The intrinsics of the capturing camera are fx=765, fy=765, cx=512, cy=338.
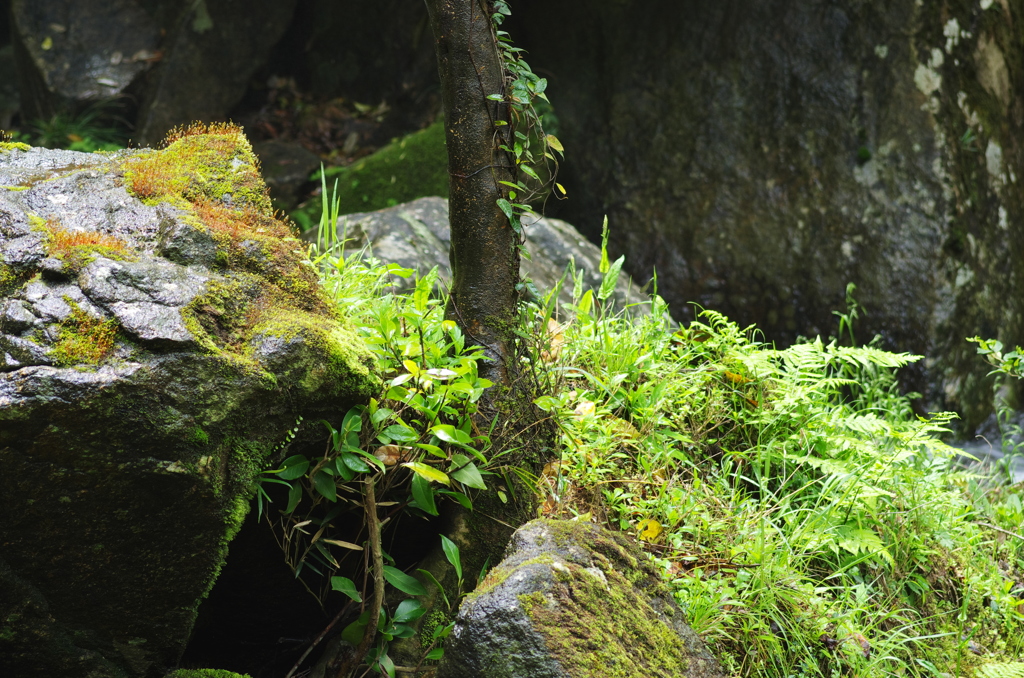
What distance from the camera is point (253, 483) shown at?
1792mm

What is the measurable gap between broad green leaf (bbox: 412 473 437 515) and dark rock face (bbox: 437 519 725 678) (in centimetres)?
24

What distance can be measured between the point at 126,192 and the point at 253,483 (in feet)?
2.98

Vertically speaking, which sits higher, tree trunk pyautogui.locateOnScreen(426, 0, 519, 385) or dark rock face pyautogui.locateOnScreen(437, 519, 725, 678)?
tree trunk pyautogui.locateOnScreen(426, 0, 519, 385)

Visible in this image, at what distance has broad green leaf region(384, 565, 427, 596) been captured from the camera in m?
2.05

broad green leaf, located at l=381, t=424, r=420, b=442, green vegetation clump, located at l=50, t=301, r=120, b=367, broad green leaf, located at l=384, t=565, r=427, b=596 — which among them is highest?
green vegetation clump, located at l=50, t=301, r=120, b=367

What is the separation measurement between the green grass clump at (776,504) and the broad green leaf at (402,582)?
63cm

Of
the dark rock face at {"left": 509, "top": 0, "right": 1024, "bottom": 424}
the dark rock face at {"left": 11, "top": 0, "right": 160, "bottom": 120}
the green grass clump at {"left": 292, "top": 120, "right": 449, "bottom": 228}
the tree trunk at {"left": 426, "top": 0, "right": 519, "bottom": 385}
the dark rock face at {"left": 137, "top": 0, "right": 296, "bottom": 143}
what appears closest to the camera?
the tree trunk at {"left": 426, "top": 0, "right": 519, "bottom": 385}

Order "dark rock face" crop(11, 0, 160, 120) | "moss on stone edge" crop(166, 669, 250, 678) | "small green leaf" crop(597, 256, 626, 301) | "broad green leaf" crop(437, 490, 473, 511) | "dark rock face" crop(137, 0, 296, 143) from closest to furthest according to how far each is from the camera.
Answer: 1. "moss on stone edge" crop(166, 669, 250, 678)
2. "broad green leaf" crop(437, 490, 473, 511)
3. "small green leaf" crop(597, 256, 626, 301)
4. "dark rock face" crop(137, 0, 296, 143)
5. "dark rock face" crop(11, 0, 160, 120)

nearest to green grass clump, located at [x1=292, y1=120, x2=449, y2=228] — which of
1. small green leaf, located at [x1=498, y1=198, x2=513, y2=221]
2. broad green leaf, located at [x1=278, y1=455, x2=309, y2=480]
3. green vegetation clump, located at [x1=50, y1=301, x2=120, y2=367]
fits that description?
small green leaf, located at [x1=498, y1=198, x2=513, y2=221]

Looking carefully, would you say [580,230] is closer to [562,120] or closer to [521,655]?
[562,120]

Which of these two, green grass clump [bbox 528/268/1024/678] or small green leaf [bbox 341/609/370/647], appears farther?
green grass clump [bbox 528/268/1024/678]

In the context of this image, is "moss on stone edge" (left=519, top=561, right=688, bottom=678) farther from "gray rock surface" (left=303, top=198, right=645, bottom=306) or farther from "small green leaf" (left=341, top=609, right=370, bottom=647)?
"gray rock surface" (left=303, top=198, right=645, bottom=306)

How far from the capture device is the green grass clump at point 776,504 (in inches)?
98.8

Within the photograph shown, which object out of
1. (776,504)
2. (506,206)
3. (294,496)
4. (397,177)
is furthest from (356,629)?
(397,177)
